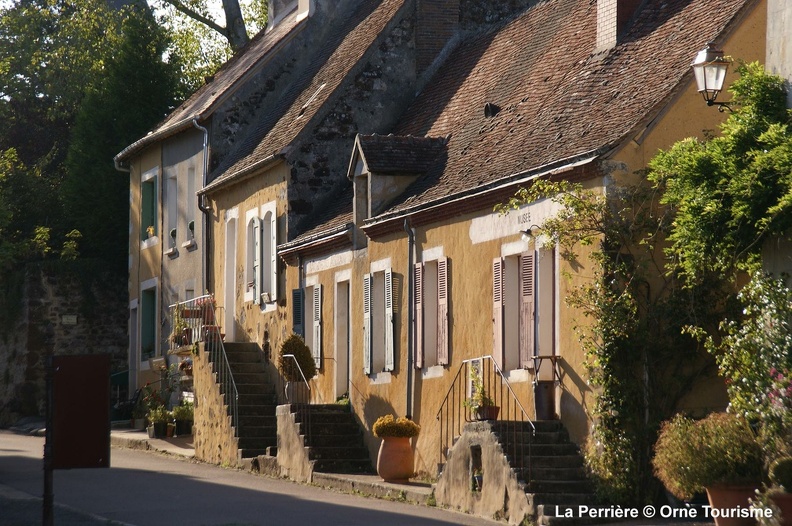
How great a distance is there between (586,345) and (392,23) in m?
11.9

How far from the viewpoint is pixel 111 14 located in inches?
1706

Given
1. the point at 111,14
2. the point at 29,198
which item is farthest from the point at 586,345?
the point at 111,14

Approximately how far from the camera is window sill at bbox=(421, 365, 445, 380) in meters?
19.7

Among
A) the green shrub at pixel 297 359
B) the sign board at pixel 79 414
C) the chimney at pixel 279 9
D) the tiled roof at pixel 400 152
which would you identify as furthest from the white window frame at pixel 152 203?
the sign board at pixel 79 414

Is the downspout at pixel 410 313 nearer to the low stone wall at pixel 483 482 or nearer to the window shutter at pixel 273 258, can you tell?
the low stone wall at pixel 483 482

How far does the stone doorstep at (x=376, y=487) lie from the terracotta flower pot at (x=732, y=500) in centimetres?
474

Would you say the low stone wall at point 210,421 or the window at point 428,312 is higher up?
the window at point 428,312

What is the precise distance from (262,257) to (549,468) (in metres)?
11.3

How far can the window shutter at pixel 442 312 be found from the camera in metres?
19.6

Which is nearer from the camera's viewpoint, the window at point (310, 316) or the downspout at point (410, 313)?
the downspout at point (410, 313)

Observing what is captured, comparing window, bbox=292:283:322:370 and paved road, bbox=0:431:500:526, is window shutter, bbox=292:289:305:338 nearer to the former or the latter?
window, bbox=292:283:322:370

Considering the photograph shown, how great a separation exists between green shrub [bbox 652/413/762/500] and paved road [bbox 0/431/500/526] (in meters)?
2.43

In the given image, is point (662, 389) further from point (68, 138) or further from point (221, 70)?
point (68, 138)

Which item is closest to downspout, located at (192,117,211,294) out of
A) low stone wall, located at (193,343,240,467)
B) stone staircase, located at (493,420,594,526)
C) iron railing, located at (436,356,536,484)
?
low stone wall, located at (193,343,240,467)
